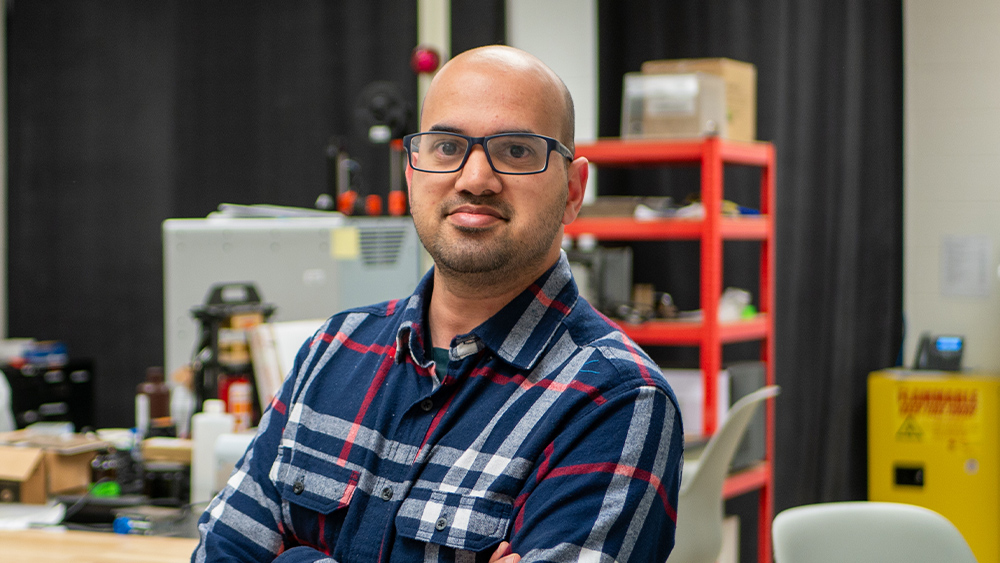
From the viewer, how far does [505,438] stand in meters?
1.14

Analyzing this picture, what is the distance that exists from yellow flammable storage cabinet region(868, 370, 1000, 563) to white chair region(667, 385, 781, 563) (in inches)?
66.2

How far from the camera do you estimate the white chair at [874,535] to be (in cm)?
190

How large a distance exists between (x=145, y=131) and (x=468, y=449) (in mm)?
4469

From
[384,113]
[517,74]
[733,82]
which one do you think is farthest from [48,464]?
[733,82]

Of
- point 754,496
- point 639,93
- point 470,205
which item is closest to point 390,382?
point 470,205

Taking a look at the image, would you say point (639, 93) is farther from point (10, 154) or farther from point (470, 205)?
point (10, 154)

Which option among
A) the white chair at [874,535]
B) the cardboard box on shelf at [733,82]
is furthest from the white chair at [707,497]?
the cardboard box on shelf at [733,82]

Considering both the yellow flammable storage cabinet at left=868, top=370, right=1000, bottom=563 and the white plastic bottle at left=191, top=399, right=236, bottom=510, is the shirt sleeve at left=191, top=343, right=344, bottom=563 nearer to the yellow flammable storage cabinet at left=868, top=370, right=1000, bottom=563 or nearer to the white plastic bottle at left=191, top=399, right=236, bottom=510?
the white plastic bottle at left=191, top=399, right=236, bottom=510

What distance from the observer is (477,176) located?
1156mm

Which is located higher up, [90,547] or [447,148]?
[447,148]

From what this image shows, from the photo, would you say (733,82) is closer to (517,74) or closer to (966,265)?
(966,265)

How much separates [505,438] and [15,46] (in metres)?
5.23

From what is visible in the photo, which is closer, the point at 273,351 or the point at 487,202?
the point at 487,202

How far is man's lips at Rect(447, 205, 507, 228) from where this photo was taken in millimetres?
1170
